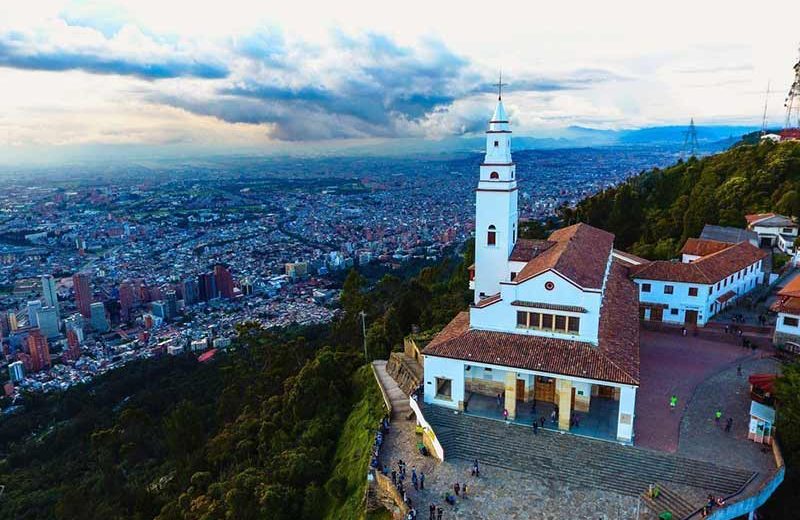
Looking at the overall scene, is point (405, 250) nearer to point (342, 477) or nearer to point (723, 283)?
point (723, 283)

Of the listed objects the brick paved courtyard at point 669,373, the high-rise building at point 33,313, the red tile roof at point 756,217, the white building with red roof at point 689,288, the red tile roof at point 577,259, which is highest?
the red tile roof at point 577,259

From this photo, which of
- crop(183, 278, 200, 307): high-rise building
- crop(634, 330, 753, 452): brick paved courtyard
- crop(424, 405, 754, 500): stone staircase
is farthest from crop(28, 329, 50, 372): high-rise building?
crop(634, 330, 753, 452): brick paved courtyard

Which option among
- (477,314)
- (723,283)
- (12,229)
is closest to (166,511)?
(477,314)

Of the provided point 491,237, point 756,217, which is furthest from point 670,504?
point 756,217

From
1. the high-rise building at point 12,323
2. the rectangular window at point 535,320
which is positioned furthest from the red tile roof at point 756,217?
the high-rise building at point 12,323

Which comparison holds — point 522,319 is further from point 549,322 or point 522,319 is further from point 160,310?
point 160,310

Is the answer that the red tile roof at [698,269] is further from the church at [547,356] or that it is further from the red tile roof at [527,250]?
the church at [547,356]

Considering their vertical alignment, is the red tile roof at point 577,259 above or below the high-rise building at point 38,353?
above
